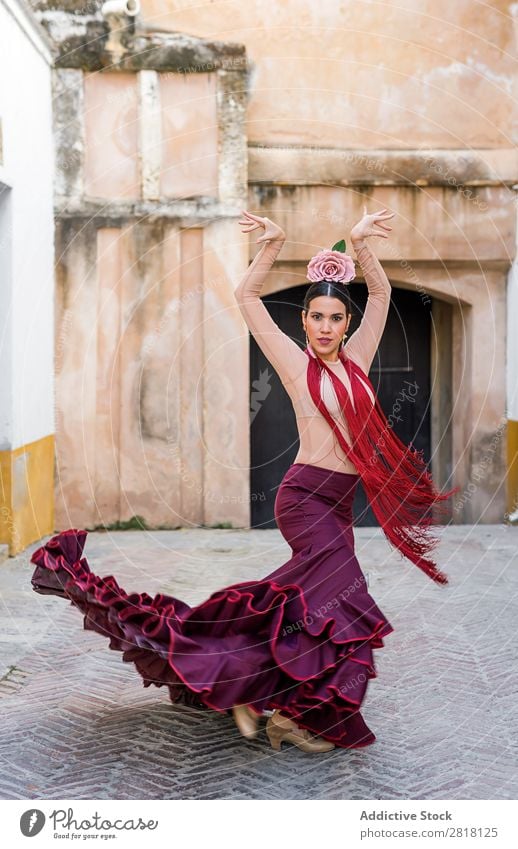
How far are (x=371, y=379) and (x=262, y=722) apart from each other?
687cm

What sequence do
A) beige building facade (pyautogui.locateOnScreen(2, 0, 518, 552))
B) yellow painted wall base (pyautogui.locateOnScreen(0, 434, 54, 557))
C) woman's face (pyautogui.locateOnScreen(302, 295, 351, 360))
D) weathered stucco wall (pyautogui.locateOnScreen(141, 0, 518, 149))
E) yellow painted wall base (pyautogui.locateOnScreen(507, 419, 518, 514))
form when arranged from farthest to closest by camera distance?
weathered stucco wall (pyautogui.locateOnScreen(141, 0, 518, 149)), yellow painted wall base (pyautogui.locateOnScreen(507, 419, 518, 514)), beige building facade (pyautogui.locateOnScreen(2, 0, 518, 552)), yellow painted wall base (pyautogui.locateOnScreen(0, 434, 54, 557)), woman's face (pyautogui.locateOnScreen(302, 295, 351, 360))

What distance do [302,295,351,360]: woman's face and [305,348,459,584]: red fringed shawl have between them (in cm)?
7

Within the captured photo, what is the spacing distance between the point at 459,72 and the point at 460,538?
4824mm

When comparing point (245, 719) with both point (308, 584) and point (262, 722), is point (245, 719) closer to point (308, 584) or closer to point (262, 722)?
point (262, 722)

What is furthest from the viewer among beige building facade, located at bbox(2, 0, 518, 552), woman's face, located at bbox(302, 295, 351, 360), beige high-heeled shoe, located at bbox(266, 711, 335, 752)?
beige building facade, located at bbox(2, 0, 518, 552)

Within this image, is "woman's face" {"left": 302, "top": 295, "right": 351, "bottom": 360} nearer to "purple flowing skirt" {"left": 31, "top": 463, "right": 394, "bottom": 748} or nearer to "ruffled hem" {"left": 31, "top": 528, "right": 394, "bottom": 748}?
"purple flowing skirt" {"left": 31, "top": 463, "right": 394, "bottom": 748}

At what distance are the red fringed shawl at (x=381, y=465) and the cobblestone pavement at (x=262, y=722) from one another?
77 cm

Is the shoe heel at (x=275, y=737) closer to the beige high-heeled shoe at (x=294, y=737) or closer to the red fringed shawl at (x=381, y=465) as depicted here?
the beige high-heeled shoe at (x=294, y=737)

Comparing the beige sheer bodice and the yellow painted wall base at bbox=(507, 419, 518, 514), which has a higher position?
the beige sheer bodice

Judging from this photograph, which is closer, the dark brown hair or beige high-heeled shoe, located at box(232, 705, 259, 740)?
beige high-heeled shoe, located at box(232, 705, 259, 740)

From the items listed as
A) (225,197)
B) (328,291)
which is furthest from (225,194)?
(328,291)

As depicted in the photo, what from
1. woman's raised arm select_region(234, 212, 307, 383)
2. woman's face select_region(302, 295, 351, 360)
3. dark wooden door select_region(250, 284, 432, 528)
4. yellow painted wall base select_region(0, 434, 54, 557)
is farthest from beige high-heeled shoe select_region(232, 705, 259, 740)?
dark wooden door select_region(250, 284, 432, 528)

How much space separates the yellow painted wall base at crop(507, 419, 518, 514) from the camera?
10.3 meters

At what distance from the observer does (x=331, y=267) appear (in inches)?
173
